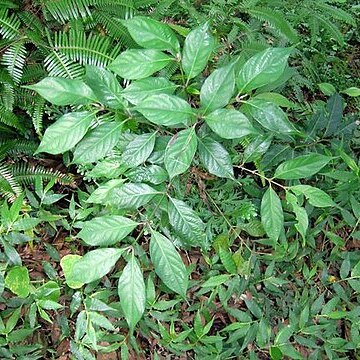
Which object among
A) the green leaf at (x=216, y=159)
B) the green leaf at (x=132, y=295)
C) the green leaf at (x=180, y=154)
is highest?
the green leaf at (x=180, y=154)

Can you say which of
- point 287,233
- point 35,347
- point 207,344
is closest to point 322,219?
point 287,233

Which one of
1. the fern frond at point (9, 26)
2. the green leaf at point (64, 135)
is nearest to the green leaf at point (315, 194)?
the green leaf at point (64, 135)

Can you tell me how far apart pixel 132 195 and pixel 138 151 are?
18 centimetres

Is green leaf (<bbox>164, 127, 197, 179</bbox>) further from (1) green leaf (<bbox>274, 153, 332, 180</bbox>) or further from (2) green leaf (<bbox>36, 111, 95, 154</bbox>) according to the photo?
(1) green leaf (<bbox>274, 153, 332, 180</bbox>)

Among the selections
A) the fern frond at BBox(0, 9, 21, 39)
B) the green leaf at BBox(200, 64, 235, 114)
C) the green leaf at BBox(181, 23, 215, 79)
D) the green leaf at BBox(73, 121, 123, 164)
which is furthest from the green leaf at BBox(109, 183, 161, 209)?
the fern frond at BBox(0, 9, 21, 39)

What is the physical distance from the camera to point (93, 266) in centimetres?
171

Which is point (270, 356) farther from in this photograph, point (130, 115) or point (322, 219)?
point (130, 115)

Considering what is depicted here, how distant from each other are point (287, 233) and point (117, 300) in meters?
1.03

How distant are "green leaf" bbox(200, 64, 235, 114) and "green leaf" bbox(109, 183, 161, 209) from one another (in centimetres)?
43

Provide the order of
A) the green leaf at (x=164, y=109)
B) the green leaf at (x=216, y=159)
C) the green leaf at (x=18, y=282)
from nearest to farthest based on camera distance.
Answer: the green leaf at (x=164, y=109), the green leaf at (x=216, y=159), the green leaf at (x=18, y=282)

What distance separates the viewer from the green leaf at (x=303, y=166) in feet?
6.31

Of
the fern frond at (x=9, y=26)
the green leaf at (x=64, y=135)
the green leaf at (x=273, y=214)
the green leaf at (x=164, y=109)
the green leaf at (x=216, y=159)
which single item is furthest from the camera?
the fern frond at (x=9, y=26)

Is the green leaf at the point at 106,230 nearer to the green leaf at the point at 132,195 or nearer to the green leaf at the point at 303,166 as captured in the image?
the green leaf at the point at 132,195

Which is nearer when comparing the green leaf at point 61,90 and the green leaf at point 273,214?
the green leaf at point 61,90
